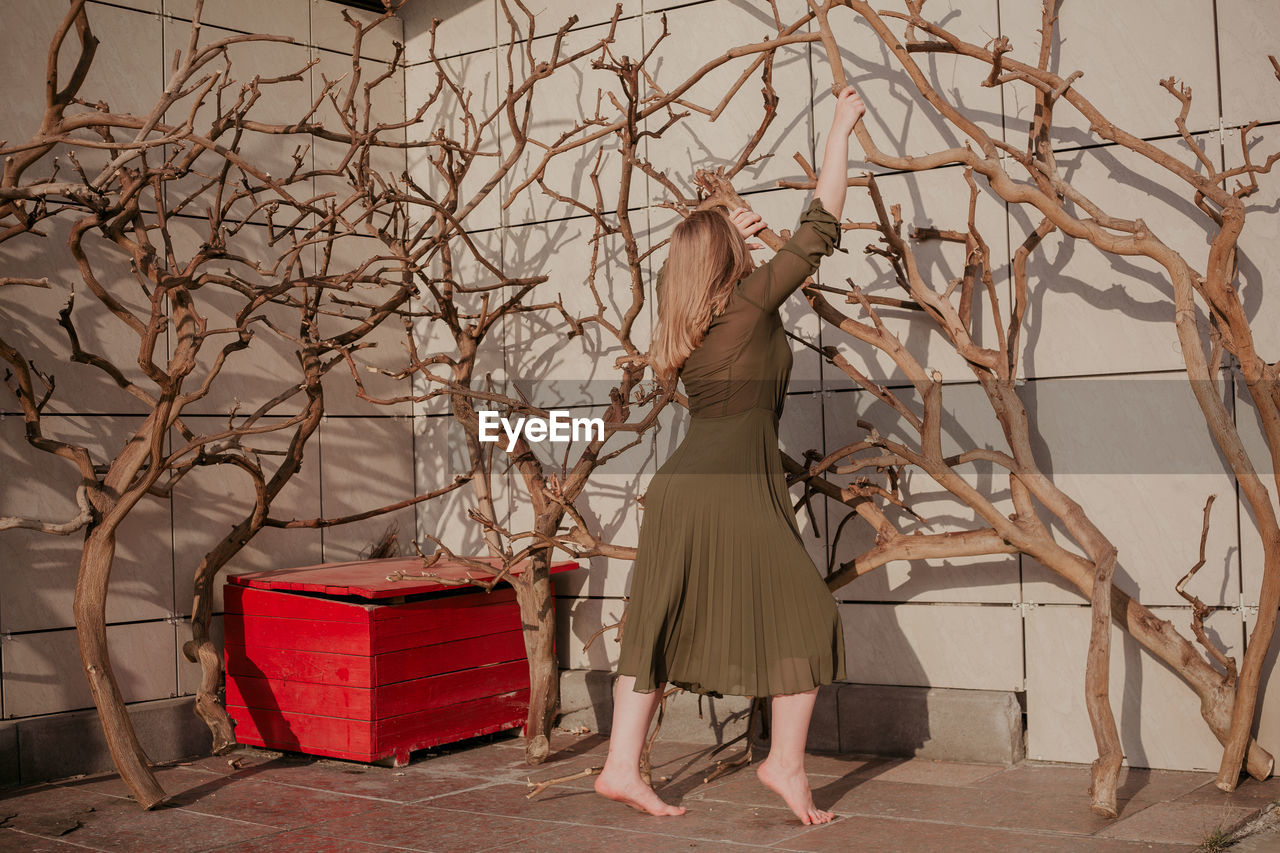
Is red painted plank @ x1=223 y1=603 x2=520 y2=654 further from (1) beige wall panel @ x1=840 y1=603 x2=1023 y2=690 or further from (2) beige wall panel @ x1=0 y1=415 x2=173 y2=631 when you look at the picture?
(1) beige wall panel @ x1=840 y1=603 x2=1023 y2=690

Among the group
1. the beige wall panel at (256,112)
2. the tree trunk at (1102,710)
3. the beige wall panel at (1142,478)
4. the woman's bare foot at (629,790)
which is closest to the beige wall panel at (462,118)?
the beige wall panel at (256,112)

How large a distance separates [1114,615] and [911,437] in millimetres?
1104

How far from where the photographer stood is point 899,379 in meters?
5.36

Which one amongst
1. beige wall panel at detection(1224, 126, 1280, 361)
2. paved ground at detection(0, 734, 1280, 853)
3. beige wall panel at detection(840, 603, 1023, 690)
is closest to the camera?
paved ground at detection(0, 734, 1280, 853)

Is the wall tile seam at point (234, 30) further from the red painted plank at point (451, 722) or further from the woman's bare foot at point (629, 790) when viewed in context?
the woman's bare foot at point (629, 790)

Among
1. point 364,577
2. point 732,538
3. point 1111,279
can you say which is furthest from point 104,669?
point 1111,279

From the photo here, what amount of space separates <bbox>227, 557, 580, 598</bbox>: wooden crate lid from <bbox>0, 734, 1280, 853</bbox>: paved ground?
753 millimetres

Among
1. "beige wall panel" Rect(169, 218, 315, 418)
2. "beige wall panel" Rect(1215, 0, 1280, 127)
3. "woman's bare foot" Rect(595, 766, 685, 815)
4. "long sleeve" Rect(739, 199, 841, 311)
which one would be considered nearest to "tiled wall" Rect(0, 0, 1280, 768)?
"beige wall panel" Rect(1215, 0, 1280, 127)

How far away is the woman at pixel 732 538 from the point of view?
4062 millimetres

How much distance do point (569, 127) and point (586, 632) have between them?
252 centimetres

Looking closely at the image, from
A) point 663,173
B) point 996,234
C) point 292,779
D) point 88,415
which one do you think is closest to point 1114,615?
point 996,234

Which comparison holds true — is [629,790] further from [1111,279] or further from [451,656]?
[1111,279]

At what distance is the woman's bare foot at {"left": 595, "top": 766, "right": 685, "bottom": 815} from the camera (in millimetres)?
4121

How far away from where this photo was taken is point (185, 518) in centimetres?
586
